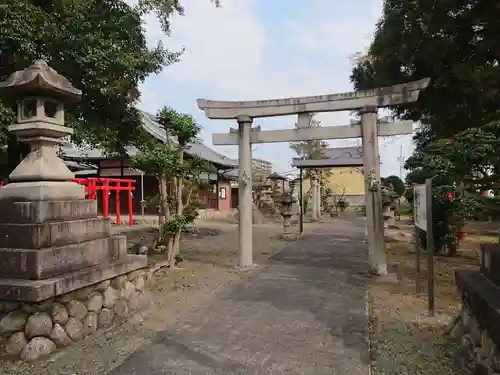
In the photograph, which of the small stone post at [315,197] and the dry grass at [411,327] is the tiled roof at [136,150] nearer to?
the dry grass at [411,327]

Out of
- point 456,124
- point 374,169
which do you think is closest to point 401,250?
point 456,124

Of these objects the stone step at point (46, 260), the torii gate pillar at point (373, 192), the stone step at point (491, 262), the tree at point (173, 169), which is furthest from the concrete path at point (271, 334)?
the tree at point (173, 169)

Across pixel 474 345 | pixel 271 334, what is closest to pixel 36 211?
pixel 271 334

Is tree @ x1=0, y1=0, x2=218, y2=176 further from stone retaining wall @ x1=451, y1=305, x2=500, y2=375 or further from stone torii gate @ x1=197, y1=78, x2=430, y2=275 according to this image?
stone retaining wall @ x1=451, y1=305, x2=500, y2=375

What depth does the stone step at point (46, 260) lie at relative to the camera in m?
3.93

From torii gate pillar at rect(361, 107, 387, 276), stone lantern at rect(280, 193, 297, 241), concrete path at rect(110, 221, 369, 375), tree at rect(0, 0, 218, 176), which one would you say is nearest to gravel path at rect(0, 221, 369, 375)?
concrete path at rect(110, 221, 369, 375)

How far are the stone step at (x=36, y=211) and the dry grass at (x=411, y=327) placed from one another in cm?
358

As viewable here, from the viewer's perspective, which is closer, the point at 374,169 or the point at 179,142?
the point at 374,169

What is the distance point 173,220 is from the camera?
310 inches

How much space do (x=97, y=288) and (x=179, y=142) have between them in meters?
4.26

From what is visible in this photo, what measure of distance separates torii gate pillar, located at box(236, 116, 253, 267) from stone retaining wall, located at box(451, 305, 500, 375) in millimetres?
4864

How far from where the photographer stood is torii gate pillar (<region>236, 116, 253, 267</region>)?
336 inches

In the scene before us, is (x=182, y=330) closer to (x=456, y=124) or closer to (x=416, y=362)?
(x=416, y=362)

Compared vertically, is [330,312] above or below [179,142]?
below
